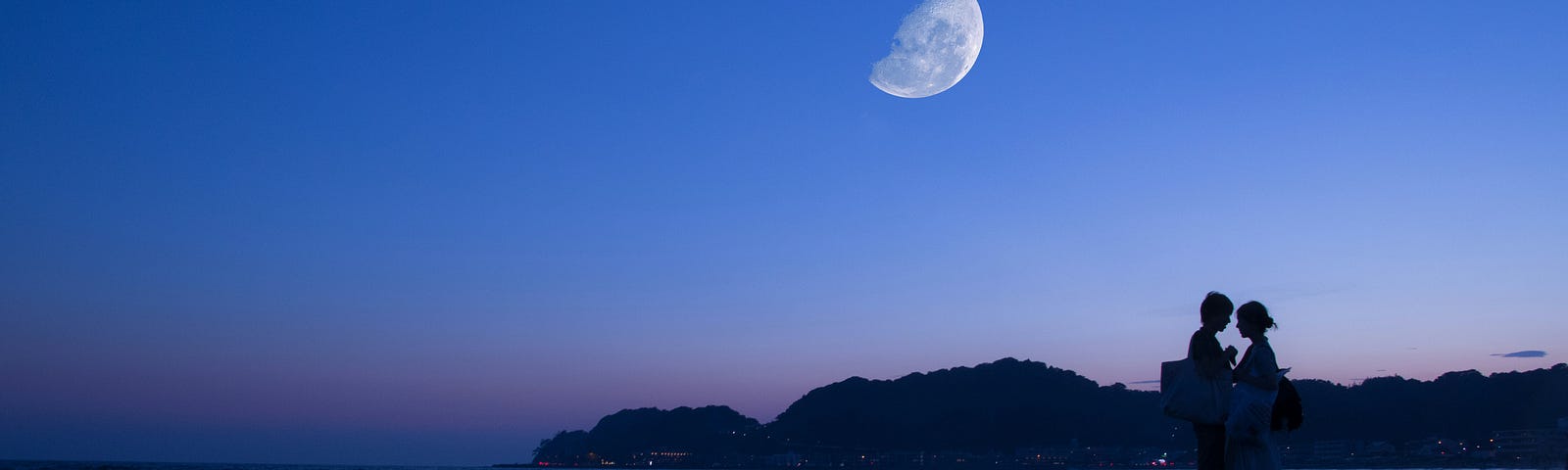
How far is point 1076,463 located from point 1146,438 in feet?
40.3

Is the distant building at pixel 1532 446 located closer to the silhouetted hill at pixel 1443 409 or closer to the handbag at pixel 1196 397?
the silhouetted hill at pixel 1443 409

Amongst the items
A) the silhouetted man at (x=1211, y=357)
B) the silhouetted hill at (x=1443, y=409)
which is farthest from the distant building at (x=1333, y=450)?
the silhouetted man at (x=1211, y=357)

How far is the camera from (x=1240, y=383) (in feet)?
14.9

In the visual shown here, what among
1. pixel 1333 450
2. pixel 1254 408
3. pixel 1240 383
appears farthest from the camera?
pixel 1333 450

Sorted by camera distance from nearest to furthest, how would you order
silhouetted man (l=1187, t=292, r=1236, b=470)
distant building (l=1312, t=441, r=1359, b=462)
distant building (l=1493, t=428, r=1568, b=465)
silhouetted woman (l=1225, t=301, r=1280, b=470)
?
silhouetted woman (l=1225, t=301, r=1280, b=470)
silhouetted man (l=1187, t=292, r=1236, b=470)
distant building (l=1493, t=428, r=1568, b=465)
distant building (l=1312, t=441, r=1359, b=462)

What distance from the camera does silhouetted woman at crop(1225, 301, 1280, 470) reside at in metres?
4.37

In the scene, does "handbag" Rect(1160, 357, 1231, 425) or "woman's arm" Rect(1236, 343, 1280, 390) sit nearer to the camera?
"woman's arm" Rect(1236, 343, 1280, 390)

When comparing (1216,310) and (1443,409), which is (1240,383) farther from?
(1443,409)

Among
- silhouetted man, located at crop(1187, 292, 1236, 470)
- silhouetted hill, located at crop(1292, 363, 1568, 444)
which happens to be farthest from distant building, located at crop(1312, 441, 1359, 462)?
silhouetted man, located at crop(1187, 292, 1236, 470)

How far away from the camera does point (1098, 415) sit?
541ft

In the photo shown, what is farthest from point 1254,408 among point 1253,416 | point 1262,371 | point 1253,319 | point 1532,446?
point 1532,446

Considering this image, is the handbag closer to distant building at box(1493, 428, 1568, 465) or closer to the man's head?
the man's head

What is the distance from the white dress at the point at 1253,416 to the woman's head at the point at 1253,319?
0.27 ft

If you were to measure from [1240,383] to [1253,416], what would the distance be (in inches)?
8.1
